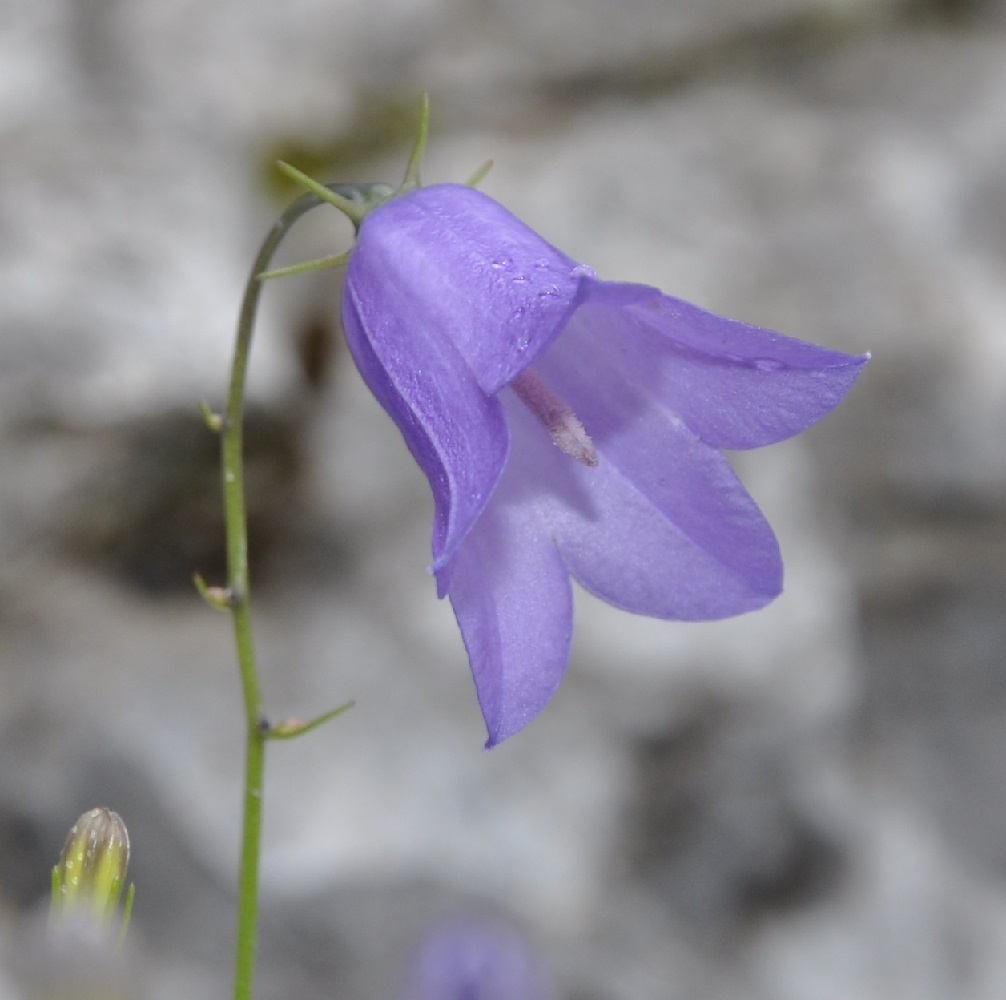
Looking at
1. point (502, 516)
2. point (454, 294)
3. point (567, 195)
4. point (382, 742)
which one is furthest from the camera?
point (567, 195)

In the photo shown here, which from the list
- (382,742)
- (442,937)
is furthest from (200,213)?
(442,937)

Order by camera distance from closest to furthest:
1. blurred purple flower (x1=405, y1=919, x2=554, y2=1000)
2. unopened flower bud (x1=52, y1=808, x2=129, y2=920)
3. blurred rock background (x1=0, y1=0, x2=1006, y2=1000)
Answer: unopened flower bud (x1=52, y1=808, x2=129, y2=920)
blurred purple flower (x1=405, y1=919, x2=554, y2=1000)
blurred rock background (x1=0, y1=0, x2=1006, y2=1000)

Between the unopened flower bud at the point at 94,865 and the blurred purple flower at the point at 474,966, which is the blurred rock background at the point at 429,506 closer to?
the blurred purple flower at the point at 474,966

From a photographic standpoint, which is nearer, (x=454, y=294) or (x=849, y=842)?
(x=454, y=294)

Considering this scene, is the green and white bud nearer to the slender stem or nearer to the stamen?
the slender stem

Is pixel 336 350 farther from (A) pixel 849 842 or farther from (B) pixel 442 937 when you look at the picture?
(A) pixel 849 842

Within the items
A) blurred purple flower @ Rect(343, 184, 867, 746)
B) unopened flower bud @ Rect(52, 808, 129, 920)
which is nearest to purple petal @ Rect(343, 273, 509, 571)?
blurred purple flower @ Rect(343, 184, 867, 746)

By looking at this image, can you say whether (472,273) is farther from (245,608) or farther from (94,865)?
(94,865)

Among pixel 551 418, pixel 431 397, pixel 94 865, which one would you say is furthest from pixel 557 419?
pixel 94 865
